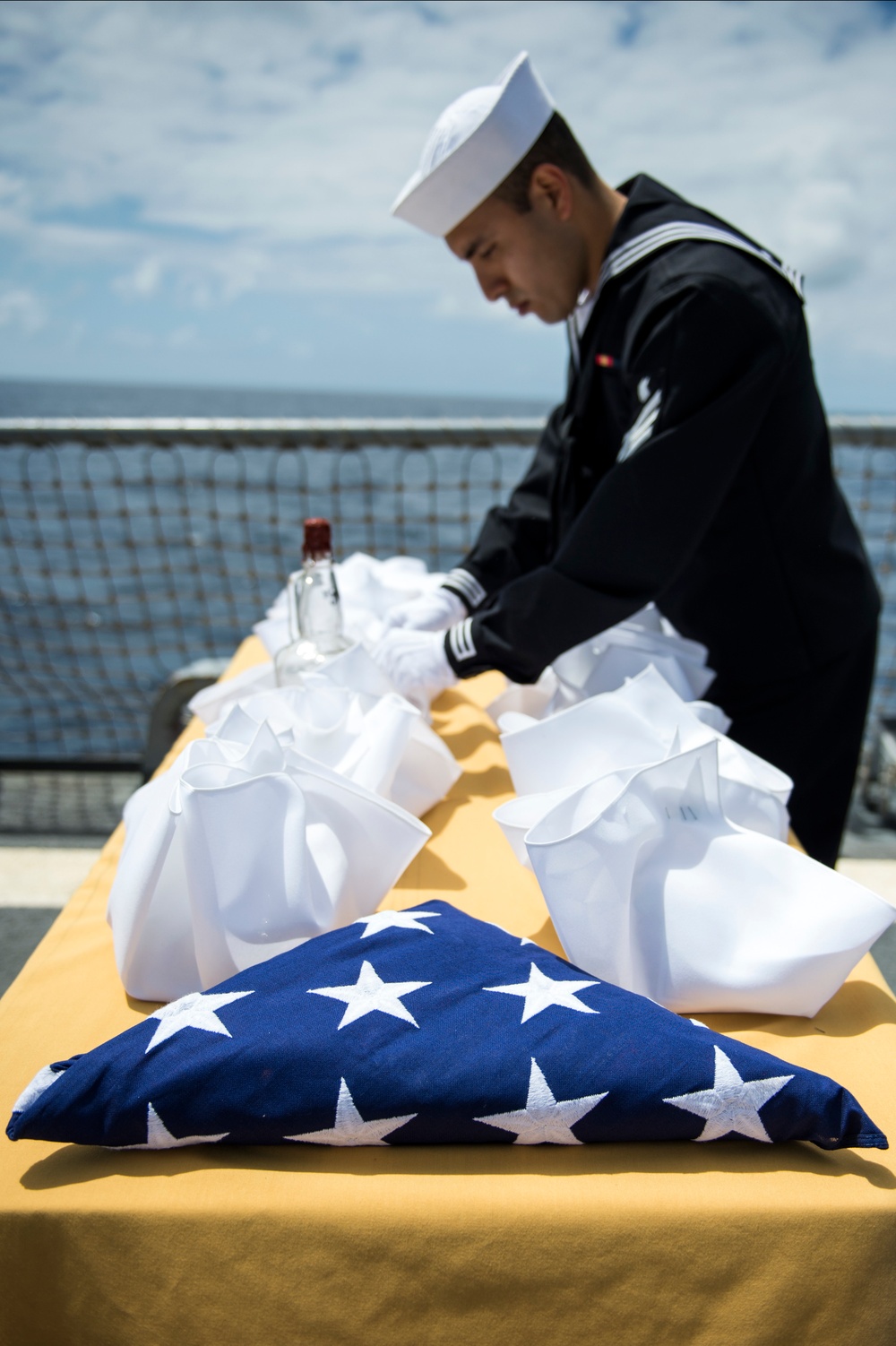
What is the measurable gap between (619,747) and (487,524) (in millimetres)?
1123

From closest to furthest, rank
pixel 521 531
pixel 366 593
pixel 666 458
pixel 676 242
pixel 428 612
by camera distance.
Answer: pixel 666 458 → pixel 676 242 → pixel 428 612 → pixel 366 593 → pixel 521 531

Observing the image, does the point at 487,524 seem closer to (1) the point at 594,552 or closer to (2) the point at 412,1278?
(1) the point at 594,552

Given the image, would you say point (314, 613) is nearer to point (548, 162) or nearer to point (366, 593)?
point (366, 593)

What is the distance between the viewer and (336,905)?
951 mm

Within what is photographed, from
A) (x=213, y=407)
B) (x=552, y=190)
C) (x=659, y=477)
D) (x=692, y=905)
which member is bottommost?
(x=692, y=905)

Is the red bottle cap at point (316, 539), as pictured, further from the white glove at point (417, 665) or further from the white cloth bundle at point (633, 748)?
the white cloth bundle at point (633, 748)

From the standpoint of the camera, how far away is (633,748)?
3.80 feet

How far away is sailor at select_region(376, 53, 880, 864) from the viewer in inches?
57.0

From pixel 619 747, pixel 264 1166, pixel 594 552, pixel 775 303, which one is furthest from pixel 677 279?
pixel 264 1166

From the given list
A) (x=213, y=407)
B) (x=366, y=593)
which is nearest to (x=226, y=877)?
(x=366, y=593)

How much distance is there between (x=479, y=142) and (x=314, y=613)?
911mm

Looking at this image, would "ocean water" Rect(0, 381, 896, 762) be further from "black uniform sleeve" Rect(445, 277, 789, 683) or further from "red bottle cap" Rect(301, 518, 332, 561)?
"red bottle cap" Rect(301, 518, 332, 561)

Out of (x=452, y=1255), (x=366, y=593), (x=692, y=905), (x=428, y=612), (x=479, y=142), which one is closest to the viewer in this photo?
(x=452, y=1255)

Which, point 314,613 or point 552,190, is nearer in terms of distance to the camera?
point 314,613
